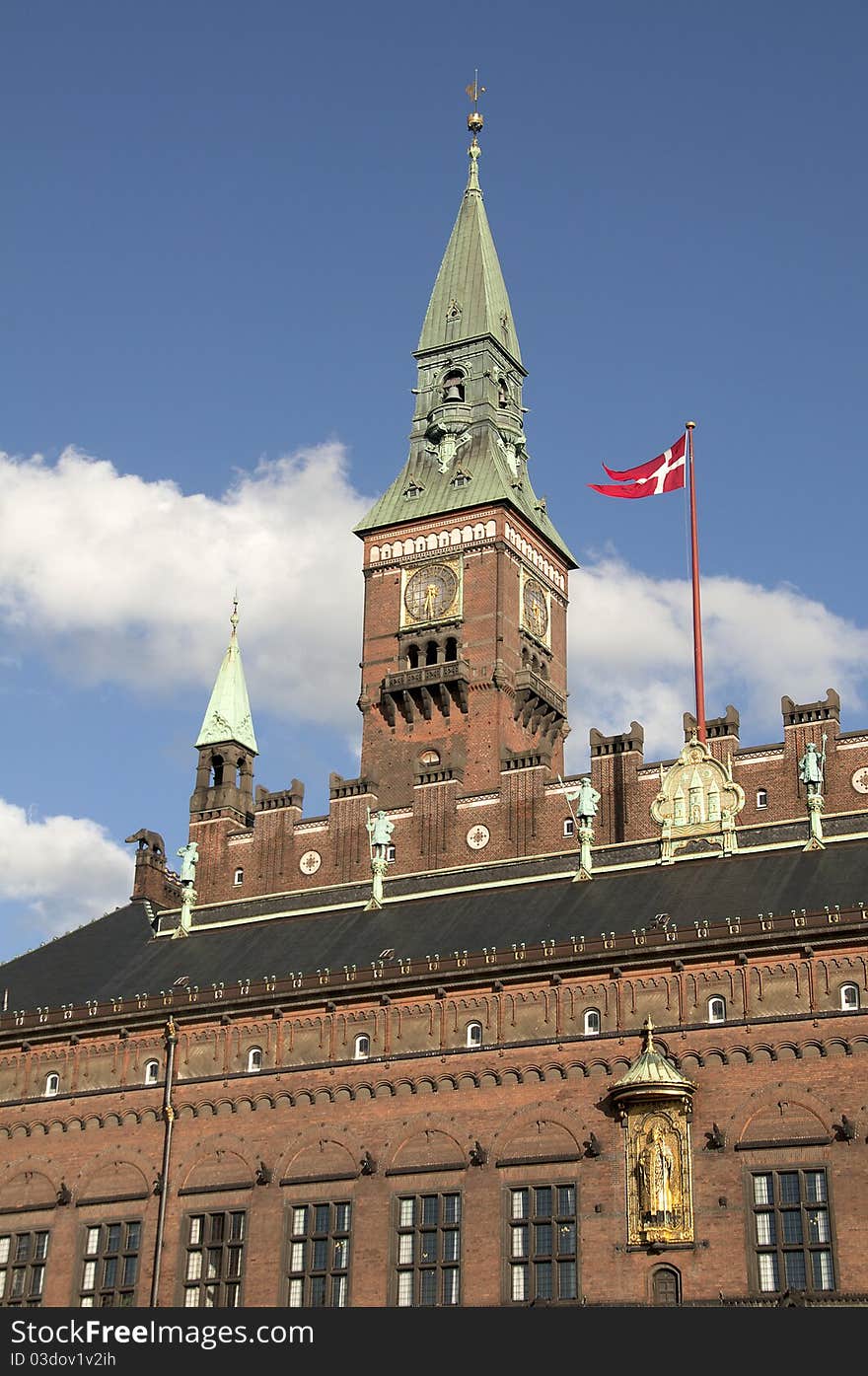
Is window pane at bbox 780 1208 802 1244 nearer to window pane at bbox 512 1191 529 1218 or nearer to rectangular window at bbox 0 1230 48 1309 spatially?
window pane at bbox 512 1191 529 1218

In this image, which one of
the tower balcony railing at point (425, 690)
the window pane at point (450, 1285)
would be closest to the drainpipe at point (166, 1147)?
the window pane at point (450, 1285)

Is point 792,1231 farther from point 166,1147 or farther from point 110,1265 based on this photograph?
point 110,1265

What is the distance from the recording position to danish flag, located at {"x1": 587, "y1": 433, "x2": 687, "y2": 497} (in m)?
73.9

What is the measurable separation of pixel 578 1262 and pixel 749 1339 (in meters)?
21.0

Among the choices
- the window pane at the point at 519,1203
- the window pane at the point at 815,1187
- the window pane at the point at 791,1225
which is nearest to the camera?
the window pane at the point at 791,1225

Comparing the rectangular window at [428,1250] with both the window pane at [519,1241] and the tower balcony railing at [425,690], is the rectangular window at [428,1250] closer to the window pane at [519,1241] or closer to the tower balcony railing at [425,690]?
the window pane at [519,1241]

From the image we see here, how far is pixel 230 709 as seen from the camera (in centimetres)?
9038

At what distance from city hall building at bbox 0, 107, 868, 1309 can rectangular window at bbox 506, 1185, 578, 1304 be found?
7 centimetres

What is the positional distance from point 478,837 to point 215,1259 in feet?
81.6

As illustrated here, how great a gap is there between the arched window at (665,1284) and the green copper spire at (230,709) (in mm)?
43435

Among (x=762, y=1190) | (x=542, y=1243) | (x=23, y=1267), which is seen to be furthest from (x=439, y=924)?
(x=23, y=1267)

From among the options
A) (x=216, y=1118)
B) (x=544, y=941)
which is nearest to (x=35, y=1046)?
(x=216, y=1118)

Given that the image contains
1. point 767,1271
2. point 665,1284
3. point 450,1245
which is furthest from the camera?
point 450,1245

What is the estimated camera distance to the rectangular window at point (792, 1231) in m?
48.2
